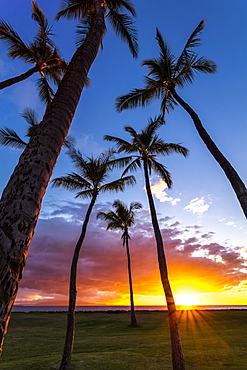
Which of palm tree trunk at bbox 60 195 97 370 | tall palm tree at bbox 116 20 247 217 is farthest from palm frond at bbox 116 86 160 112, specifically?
palm tree trunk at bbox 60 195 97 370

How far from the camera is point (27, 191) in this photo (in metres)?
2.72

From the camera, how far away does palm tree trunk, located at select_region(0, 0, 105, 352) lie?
7.30ft

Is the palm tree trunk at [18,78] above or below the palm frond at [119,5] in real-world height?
below

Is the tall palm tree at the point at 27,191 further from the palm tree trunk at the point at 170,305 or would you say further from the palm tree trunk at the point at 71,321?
the palm tree trunk at the point at 71,321

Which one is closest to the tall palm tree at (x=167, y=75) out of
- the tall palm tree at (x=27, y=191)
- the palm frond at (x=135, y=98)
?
→ the palm frond at (x=135, y=98)

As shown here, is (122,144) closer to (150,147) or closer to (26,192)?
(150,147)

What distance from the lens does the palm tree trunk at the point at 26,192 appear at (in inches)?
87.7

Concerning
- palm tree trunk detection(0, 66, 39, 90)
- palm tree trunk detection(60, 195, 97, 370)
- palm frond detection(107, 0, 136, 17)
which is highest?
palm frond detection(107, 0, 136, 17)

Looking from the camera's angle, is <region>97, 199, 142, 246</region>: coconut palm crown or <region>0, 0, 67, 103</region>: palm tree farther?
<region>97, 199, 142, 246</region>: coconut palm crown

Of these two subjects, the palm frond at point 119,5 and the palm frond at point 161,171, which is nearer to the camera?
the palm frond at point 119,5

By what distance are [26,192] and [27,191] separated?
0.06 ft

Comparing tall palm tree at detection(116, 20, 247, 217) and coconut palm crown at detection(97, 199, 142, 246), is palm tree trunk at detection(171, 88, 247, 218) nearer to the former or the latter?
tall palm tree at detection(116, 20, 247, 217)

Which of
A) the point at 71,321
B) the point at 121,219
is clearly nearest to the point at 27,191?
the point at 71,321

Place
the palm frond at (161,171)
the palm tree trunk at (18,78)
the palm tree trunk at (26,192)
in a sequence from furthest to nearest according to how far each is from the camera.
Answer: the palm frond at (161,171)
the palm tree trunk at (18,78)
the palm tree trunk at (26,192)
